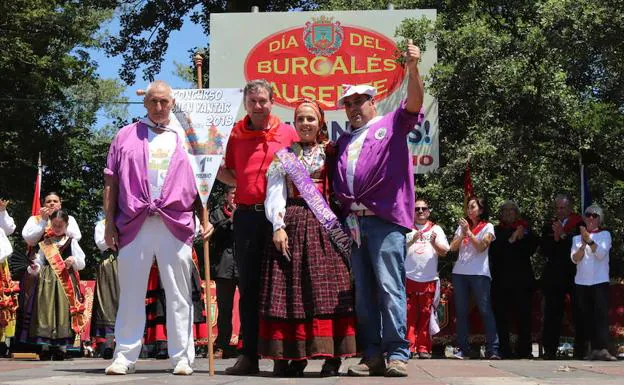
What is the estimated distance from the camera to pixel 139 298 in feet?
23.8

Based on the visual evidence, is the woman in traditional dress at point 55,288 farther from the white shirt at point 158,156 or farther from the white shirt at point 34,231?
the white shirt at point 158,156

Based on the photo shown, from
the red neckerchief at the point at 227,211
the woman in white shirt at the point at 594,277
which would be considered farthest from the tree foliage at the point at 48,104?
the woman in white shirt at the point at 594,277

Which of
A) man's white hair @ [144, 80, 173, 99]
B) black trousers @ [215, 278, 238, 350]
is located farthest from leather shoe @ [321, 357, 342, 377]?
black trousers @ [215, 278, 238, 350]

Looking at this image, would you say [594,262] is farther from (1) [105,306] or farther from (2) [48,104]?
(2) [48,104]

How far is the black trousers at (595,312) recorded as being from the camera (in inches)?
440

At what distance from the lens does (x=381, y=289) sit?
7027 mm

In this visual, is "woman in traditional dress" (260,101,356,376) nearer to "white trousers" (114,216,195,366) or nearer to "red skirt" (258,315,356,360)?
"red skirt" (258,315,356,360)

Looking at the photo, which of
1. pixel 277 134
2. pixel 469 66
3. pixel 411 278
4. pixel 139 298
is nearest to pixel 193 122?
pixel 277 134

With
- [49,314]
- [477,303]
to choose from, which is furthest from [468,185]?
[49,314]

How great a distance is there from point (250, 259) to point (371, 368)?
1068 millimetres

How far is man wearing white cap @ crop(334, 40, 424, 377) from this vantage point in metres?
7.00

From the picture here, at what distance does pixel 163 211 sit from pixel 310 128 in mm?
1097

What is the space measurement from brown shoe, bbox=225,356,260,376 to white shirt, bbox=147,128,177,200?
4.02ft

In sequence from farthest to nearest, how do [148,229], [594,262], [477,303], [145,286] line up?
[477,303] < [594,262] < [145,286] < [148,229]
